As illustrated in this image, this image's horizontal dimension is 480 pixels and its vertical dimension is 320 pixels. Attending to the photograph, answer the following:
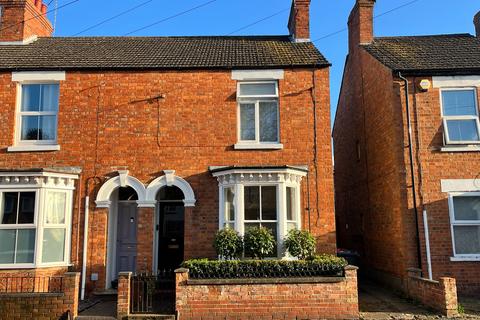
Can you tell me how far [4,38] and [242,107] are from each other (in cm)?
842

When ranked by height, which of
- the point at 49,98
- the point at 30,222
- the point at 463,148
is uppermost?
the point at 49,98

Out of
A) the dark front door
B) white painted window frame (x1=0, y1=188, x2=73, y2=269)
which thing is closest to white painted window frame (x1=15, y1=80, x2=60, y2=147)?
white painted window frame (x1=0, y1=188, x2=73, y2=269)

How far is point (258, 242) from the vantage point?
10227 mm

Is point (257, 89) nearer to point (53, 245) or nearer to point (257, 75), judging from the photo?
point (257, 75)

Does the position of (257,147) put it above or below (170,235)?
above

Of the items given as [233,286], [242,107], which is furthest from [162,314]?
[242,107]

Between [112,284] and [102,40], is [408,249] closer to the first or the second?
[112,284]

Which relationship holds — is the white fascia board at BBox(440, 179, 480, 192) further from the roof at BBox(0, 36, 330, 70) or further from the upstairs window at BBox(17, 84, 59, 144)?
the upstairs window at BBox(17, 84, 59, 144)

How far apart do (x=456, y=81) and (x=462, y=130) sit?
55.5 inches

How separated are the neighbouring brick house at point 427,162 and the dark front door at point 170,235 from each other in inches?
242

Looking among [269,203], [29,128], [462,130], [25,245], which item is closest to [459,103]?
[462,130]

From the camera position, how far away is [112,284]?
11766 millimetres

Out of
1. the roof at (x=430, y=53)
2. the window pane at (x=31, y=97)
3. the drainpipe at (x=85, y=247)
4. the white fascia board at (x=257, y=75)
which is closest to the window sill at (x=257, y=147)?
the white fascia board at (x=257, y=75)

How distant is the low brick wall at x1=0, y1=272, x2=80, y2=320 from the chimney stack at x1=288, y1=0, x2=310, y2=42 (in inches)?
399
